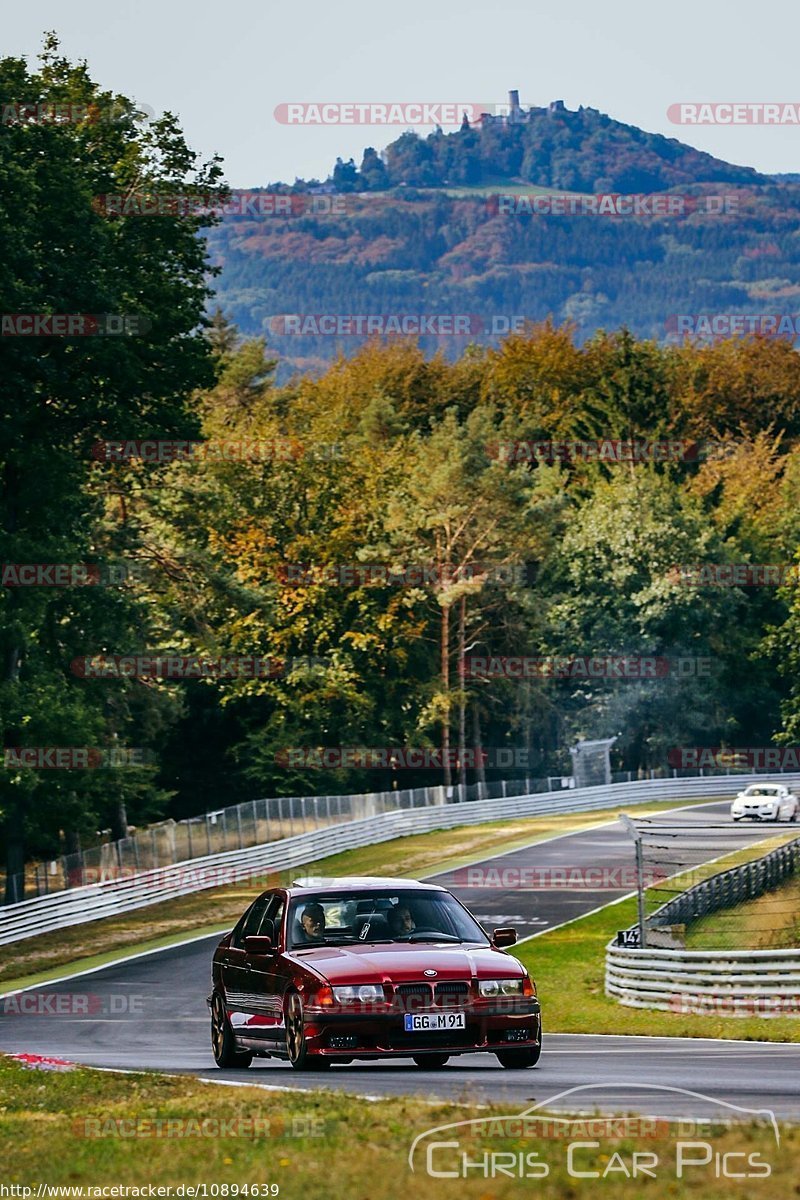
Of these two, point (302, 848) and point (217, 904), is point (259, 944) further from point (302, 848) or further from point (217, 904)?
point (302, 848)

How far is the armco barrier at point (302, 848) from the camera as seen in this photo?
140 feet

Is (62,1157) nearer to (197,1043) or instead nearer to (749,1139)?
(749,1139)

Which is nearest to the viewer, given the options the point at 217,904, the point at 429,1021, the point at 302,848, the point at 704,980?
the point at 429,1021

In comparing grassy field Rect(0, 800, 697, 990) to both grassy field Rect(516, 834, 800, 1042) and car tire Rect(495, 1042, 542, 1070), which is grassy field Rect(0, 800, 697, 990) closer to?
grassy field Rect(516, 834, 800, 1042)

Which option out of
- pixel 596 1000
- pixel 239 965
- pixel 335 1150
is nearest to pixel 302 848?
pixel 596 1000

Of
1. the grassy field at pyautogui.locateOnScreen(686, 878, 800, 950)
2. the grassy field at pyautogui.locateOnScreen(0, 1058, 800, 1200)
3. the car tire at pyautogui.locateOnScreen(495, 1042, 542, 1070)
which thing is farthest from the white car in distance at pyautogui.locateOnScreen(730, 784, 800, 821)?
the grassy field at pyautogui.locateOnScreen(0, 1058, 800, 1200)

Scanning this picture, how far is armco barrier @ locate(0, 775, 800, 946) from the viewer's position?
4262cm

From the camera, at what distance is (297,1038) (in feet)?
48.2

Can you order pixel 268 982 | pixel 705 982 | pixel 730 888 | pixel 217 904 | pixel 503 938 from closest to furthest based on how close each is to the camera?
pixel 268 982 < pixel 503 938 < pixel 705 982 < pixel 730 888 < pixel 217 904

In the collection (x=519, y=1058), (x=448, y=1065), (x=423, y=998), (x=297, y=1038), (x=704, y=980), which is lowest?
(x=704, y=980)

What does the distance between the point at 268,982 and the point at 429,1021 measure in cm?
174

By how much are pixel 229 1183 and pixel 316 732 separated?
228ft

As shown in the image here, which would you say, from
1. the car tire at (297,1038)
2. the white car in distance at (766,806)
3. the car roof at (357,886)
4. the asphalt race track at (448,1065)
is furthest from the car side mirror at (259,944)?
the white car in distance at (766,806)

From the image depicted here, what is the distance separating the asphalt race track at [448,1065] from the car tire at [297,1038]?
11cm
